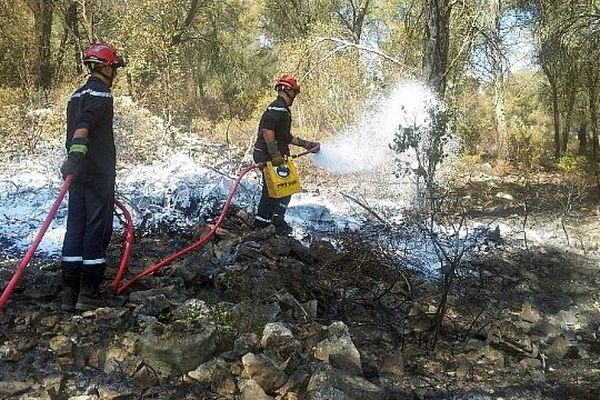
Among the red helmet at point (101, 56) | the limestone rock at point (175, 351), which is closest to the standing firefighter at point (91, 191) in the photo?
the red helmet at point (101, 56)

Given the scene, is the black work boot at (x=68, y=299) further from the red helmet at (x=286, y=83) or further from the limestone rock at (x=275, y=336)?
the red helmet at (x=286, y=83)

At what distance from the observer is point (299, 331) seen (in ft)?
12.1

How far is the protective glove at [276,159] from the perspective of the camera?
5871 millimetres

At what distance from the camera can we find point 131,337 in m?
3.40

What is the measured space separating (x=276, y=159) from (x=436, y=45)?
8.96 ft

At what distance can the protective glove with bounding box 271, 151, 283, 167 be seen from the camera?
19.3ft

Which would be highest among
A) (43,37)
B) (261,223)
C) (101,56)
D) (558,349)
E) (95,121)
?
(43,37)

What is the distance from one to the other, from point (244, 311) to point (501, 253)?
357 centimetres

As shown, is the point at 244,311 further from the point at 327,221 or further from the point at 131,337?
the point at 327,221

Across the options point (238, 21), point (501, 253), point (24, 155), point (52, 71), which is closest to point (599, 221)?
point (501, 253)

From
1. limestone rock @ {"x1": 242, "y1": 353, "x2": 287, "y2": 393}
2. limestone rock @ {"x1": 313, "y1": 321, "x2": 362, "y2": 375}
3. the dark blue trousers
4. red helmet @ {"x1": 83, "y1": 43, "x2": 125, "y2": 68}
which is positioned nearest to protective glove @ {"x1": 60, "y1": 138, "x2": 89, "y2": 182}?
the dark blue trousers

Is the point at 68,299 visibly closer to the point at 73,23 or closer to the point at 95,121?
the point at 95,121

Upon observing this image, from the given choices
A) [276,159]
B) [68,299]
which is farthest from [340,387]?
[276,159]

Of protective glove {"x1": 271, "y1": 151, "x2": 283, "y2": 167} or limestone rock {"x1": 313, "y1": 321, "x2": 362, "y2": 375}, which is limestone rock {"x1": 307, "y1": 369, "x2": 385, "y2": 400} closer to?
limestone rock {"x1": 313, "y1": 321, "x2": 362, "y2": 375}
